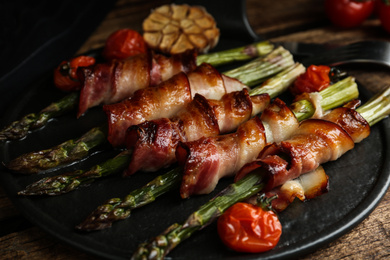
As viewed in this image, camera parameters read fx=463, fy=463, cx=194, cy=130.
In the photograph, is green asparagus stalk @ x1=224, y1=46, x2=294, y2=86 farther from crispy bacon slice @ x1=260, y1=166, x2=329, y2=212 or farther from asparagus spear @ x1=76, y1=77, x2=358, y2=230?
crispy bacon slice @ x1=260, y1=166, x2=329, y2=212

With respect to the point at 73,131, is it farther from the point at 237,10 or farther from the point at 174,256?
the point at 237,10

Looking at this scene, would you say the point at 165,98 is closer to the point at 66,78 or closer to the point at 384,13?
the point at 66,78

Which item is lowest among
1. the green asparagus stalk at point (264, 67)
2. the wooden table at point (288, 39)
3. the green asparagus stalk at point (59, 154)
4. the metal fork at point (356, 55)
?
the wooden table at point (288, 39)

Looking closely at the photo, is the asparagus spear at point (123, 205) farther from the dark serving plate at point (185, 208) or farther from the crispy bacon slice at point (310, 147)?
the crispy bacon slice at point (310, 147)

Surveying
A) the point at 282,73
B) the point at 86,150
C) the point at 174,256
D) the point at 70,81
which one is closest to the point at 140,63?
the point at 70,81

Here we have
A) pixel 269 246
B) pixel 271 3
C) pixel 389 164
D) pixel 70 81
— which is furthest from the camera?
pixel 271 3

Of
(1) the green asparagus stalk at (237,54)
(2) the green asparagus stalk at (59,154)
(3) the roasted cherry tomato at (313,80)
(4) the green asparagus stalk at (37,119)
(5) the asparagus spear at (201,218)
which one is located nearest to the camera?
(5) the asparagus spear at (201,218)

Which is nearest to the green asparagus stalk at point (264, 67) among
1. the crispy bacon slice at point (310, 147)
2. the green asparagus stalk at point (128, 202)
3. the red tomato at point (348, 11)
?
the crispy bacon slice at point (310, 147)
